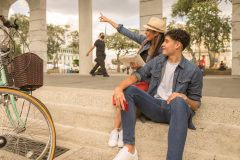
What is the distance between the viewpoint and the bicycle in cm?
262

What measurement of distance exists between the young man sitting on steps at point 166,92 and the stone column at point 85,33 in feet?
42.5

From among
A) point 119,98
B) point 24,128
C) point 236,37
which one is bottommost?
point 24,128

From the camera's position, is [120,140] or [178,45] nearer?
[178,45]

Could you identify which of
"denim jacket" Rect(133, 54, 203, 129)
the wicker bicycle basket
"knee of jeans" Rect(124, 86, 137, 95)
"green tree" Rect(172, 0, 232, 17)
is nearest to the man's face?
"denim jacket" Rect(133, 54, 203, 129)

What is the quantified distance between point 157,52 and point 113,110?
105 centimetres

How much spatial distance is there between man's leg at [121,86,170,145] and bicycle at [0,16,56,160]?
78 centimetres

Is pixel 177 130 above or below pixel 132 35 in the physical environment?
below

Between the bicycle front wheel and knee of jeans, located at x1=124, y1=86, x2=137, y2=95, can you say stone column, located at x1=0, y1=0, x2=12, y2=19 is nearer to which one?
the bicycle front wheel

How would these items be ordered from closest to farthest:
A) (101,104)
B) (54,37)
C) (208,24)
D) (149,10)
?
(101,104)
(149,10)
(208,24)
(54,37)

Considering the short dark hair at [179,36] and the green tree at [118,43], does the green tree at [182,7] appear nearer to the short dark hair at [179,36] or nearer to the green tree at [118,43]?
the green tree at [118,43]

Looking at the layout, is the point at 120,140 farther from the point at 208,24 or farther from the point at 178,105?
the point at 208,24

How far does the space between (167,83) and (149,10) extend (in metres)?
9.00

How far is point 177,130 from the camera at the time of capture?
105 inches

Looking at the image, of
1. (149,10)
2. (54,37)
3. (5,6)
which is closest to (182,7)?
(5,6)
